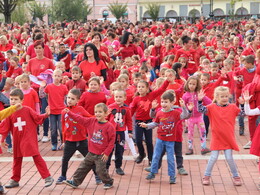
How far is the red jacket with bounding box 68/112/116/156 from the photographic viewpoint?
7609 millimetres

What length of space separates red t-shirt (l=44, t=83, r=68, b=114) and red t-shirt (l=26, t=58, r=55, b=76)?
1.32m

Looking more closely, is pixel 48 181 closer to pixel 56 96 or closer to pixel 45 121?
pixel 56 96

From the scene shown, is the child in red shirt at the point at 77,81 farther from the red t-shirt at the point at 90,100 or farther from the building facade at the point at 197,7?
the building facade at the point at 197,7

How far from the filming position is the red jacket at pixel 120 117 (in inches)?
333

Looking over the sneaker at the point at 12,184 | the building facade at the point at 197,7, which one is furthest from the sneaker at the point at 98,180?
the building facade at the point at 197,7

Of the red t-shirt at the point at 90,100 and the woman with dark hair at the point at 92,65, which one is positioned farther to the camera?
the woman with dark hair at the point at 92,65

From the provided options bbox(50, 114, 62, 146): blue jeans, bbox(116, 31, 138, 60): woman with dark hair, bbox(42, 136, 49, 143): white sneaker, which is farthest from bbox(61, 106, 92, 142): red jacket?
bbox(116, 31, 138, 60): woman with dark hair

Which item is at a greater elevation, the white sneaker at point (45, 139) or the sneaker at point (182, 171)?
the white sneaker at point (45, 139)

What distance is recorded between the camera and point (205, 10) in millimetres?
74125

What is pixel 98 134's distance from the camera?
7.63m

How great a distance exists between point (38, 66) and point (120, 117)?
3636mm

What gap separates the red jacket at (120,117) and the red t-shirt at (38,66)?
3416mm

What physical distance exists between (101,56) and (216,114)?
182 inches

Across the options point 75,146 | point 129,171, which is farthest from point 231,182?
point 75,146
